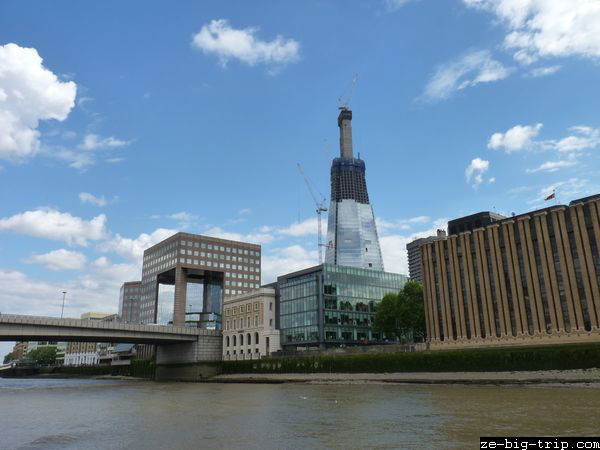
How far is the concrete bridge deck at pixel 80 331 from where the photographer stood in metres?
97.1

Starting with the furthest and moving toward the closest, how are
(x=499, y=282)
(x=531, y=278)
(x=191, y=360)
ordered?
1. (x=191, y=360)
2. (x=499, y=282)
3. (x=531, y=278)

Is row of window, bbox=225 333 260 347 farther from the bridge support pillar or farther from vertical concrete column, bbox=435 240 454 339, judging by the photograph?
vertical concrete column, bbox=435 240 454 339

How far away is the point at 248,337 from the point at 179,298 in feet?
200

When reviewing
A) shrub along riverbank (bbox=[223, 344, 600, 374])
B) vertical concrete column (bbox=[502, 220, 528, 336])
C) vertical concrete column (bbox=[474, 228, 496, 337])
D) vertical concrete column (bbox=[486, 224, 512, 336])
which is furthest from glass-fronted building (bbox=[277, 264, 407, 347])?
vertical concrete column (bbox=[502, 220, 528, 336])

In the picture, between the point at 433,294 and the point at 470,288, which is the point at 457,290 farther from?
the point at 433,294

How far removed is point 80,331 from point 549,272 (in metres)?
90.2

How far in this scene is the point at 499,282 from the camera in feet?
294

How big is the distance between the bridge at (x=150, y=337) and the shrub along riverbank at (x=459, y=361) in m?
30.4

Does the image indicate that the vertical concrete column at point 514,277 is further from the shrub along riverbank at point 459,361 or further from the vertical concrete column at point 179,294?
the vertical concrete column at point 179,294

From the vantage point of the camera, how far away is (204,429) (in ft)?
112

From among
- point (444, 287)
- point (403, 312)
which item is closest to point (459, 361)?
point (444, 287)

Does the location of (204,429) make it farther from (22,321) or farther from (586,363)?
(22,321)

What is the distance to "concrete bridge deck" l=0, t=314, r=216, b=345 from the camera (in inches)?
3824

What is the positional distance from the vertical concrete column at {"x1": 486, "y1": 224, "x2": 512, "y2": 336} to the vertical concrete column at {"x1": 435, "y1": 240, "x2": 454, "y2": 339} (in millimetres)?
10816
